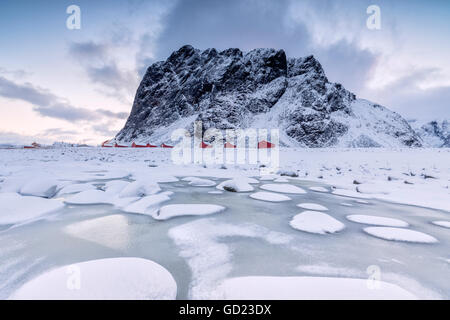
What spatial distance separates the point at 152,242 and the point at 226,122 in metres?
53.8

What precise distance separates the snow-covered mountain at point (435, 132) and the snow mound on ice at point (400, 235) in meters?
205

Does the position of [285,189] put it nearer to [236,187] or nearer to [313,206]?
[236,187]

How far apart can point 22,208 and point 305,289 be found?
4.38 meters

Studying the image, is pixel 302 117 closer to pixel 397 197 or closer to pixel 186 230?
pixel 397 197

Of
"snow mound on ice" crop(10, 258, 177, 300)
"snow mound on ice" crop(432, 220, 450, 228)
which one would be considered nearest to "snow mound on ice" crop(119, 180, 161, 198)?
"snow mound on ice" crop(10, 258, 177, 300)

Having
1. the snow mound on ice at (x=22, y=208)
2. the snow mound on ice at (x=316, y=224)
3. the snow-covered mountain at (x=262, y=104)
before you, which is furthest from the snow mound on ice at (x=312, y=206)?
the snow-covered mountain at (x=262, y=104)

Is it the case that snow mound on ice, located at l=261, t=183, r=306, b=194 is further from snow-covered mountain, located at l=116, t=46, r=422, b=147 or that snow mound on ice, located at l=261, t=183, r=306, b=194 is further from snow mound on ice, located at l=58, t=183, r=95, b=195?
snow-covered mountain, located at l=116, t=46, r=422, b=147

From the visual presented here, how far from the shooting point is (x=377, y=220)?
3.29m

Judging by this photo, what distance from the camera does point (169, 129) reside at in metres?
68.0

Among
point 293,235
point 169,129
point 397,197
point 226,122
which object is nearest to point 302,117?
point 226,122

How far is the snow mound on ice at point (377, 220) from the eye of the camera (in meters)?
3.13

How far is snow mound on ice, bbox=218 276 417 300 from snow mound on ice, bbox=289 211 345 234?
117 centimetres

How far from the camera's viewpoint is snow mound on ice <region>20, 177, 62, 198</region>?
14.7 feet

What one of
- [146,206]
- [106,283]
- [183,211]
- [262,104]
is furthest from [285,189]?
[262,104]
